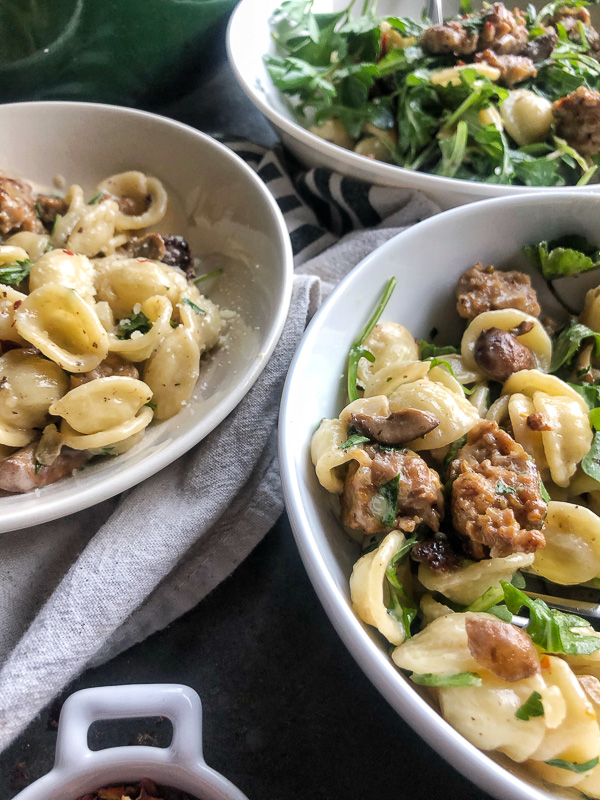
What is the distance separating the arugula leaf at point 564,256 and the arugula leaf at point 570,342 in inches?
5.1

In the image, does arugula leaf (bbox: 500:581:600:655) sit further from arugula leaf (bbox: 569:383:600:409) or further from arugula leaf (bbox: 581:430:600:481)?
arugula leaf (bbox: 569:383:600:409)

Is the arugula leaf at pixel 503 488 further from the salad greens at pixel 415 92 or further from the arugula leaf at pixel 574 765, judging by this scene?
the salad greens at pixel 415 92

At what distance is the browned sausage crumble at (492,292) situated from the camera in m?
1.35

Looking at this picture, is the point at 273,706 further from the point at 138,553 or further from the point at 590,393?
the point at 590,393

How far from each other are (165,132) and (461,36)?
949 millimetres

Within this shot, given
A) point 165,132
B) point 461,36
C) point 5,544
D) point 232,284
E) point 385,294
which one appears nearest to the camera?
point 5,544

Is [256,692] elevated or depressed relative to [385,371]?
depressed

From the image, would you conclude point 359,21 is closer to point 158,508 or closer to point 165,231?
point 165,231

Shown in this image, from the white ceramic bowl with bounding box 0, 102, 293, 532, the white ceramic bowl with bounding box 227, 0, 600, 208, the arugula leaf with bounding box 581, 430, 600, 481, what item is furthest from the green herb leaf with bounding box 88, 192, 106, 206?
the arugula leaf with bounding box 581, 430, 600, 481

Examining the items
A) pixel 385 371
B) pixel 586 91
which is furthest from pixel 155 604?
pixel 586 91

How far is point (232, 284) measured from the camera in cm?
156

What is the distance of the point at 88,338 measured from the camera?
1.25m

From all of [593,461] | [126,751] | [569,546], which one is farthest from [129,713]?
[593,461]

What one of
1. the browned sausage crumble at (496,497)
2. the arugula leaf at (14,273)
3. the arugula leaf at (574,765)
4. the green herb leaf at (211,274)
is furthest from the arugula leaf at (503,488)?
the arugula leaf at (14,273)
